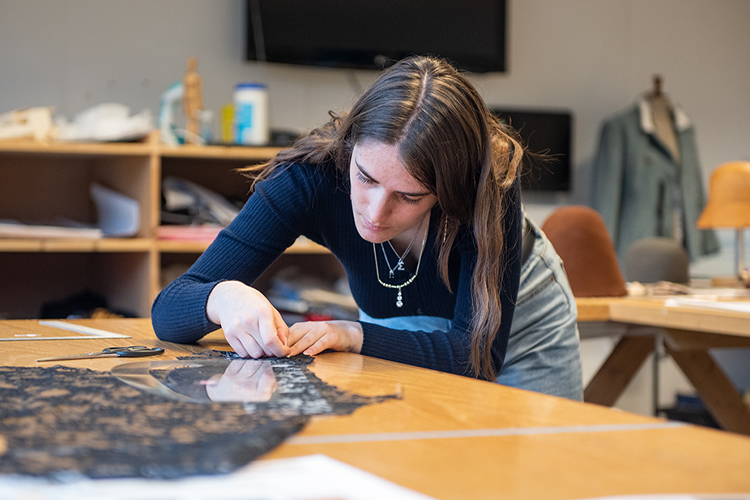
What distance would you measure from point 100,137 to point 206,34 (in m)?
0.75

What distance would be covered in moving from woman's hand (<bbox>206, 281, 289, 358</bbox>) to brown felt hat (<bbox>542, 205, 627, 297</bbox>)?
104 centimetres

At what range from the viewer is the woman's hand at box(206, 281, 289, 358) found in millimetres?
825

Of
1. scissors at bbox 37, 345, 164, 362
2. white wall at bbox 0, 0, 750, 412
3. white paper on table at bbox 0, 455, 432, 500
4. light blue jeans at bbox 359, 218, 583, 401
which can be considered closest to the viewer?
white paper on table at bbox 0, 455, 432, 500

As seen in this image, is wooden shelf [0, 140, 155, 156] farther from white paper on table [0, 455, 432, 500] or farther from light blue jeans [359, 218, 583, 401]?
white paper on table [0, 455, 432, 500]

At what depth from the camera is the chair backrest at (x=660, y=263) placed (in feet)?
6.84

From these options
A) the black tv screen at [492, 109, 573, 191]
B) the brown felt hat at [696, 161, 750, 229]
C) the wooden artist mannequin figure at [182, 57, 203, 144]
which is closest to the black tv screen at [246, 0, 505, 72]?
the black tv screen at [492, 109, 573, 191]

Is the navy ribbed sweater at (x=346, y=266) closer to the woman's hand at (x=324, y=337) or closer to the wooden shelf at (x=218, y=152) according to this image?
the woman's hand at (x=324, y=337)

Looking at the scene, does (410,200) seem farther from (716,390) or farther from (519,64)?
(519,64)

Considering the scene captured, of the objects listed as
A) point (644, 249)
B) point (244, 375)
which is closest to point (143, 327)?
point (244, 375)

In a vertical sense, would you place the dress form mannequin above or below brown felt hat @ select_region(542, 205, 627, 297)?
above

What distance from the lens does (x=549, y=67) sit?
3.10m

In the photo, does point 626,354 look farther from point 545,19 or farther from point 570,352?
point 545,19

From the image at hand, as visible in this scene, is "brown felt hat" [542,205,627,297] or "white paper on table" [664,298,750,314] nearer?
"white paper on table" [664,298,750,314]

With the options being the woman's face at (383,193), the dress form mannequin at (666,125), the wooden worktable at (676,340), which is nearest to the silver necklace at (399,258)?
the woman's face at (383,193)
